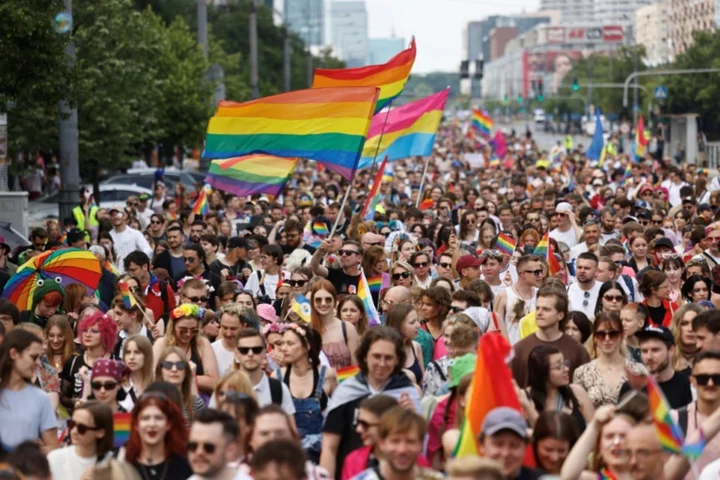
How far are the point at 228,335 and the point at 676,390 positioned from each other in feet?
9.40

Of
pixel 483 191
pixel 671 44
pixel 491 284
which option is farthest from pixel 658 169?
pixel 671 44

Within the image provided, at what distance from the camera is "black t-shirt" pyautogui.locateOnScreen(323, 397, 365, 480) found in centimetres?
791

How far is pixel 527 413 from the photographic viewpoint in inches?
308

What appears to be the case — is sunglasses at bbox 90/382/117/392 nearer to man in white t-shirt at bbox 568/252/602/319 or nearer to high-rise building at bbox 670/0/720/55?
man in white t-shirt at bbox 568/252/602/319

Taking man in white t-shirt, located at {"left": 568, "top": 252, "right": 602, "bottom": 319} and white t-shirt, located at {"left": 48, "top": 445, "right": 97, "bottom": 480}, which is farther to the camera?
man in white t-shirt, located at {"left": 568, "top": 252, "right": 602, "bottom": 319}

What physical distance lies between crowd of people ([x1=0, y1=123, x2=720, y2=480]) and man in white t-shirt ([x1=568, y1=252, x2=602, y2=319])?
2cm

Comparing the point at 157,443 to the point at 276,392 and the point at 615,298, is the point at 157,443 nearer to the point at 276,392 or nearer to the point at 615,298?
the point at 276,392

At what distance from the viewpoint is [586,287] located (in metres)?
12.5

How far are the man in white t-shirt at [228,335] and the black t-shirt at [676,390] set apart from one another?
250 cm

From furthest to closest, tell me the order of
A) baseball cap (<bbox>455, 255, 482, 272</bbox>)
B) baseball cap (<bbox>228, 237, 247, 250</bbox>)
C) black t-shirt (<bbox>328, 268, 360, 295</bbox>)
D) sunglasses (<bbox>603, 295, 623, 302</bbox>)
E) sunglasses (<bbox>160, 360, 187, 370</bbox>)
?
baseball cap (<bbox>228, 237, 247, 250</bbox>)
baseball cap (<bbox>455, 255, 482, 272</bbox>)
black t-shirt (<bbox>328, 268, 360, 295</bbox>)
sunglasses (<bbox>603, 295, 623, 302</bbox>)
sunglasses (<bbox>160, 360, 187, 370</bbox>)

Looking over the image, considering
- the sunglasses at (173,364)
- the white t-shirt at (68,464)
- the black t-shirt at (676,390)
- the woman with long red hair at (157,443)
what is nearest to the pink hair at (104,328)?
the sunglasses at (173,364)

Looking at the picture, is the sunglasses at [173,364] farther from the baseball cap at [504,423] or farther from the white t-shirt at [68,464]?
the baseball cap at [504,423]

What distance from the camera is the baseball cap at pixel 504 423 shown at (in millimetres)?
6438

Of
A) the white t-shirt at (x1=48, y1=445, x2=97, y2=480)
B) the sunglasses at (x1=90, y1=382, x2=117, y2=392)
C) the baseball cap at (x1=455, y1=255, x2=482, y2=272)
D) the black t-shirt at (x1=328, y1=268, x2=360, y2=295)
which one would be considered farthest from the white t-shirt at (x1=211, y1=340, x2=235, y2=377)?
the baseball cap at (x1=455, y1=255, x2=482, y2=272)
